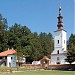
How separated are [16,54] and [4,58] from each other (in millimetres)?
5476

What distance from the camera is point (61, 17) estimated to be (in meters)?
73.7

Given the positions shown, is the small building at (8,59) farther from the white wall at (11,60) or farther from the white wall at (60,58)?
the white wall at (60,58)

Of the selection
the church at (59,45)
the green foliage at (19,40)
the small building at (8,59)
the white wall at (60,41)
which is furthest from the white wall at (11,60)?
the white wall at (60,41)

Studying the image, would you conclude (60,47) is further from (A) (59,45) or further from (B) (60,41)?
(B) (60,41)

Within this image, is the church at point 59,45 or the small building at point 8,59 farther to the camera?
the small building at point 8,59

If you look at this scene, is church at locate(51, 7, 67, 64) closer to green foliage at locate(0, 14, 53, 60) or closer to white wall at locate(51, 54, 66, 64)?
white wall at locate(51, 54, 66, 64)

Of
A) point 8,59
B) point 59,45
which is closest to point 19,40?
point 8,59

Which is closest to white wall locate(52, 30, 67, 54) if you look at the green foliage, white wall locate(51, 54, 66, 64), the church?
the church

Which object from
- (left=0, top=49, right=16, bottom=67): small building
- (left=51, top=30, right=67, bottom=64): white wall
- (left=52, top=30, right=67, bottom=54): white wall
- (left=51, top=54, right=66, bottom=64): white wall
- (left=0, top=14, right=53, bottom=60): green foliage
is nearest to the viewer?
(left=51, top=54, right=66, bottom=64): white wall

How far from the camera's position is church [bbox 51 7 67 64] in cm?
7181

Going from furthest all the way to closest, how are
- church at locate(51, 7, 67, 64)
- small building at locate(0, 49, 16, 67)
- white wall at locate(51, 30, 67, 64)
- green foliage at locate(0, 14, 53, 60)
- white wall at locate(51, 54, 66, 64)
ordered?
green foliage at locate(0, 14, 53, 60), small building at locate(0, 49, 16, 67), church at locate(51, 7, 67, 64), white wall at locate(51, 30, 67, 64), white wall at locate(51, 54, 66, 64)

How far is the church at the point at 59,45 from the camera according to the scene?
71.8 meters

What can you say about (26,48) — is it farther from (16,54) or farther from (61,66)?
(61,66)

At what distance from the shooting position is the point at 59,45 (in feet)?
242
